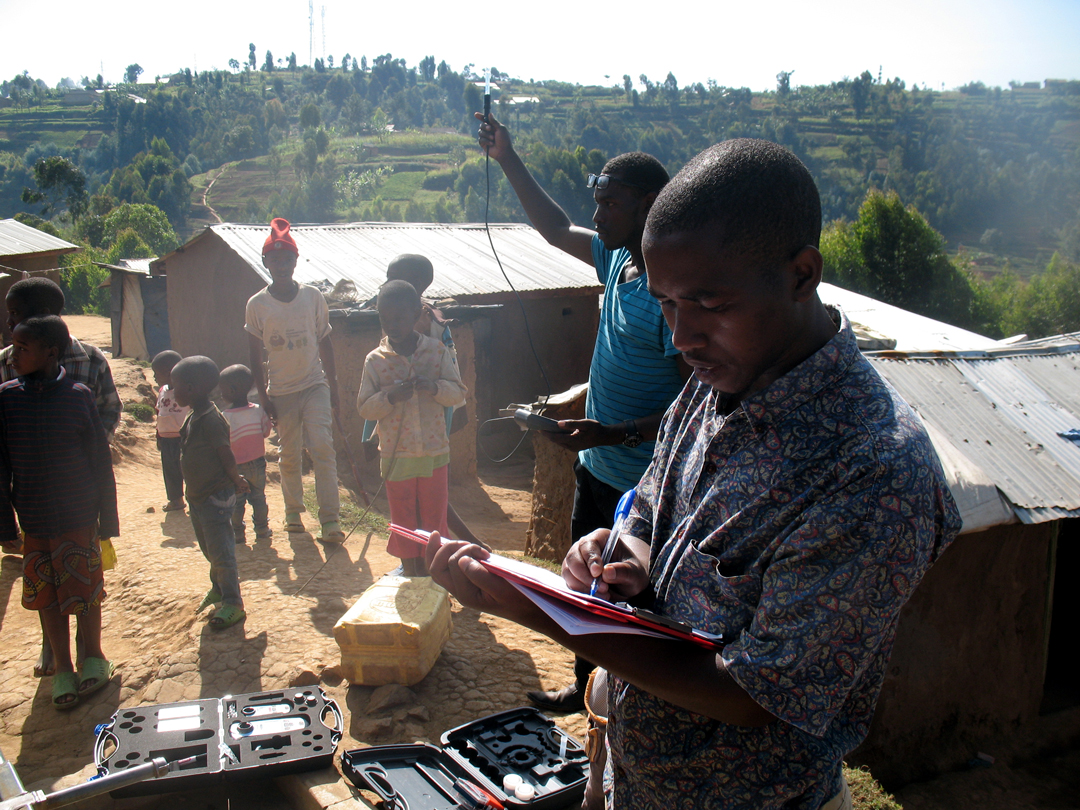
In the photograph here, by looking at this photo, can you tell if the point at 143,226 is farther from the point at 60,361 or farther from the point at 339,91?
the point at 339,91

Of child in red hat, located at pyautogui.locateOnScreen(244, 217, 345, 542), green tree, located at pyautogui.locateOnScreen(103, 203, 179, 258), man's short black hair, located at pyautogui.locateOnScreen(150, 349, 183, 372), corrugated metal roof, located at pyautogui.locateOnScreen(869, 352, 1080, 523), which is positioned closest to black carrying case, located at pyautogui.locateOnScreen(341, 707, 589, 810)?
corrugated metal roof, located at pyautogui.locateOnScreen(869, 352, 1080, 523)

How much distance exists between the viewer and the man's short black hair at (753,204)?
111cm

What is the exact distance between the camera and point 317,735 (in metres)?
2.98

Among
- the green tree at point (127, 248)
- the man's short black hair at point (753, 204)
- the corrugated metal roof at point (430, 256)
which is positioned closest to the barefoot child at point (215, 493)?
the man's short black hair at point (753, 204)

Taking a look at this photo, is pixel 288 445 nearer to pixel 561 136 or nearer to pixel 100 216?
pixel 100 216

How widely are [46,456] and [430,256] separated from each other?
8.54 metres

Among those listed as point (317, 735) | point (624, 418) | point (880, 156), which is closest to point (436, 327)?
point (624, 418)

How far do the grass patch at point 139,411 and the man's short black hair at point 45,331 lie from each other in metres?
7.81

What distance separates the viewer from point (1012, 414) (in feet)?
14.1

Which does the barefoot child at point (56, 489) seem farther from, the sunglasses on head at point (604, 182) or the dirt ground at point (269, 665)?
the sunglasses on head at point (604, 182)

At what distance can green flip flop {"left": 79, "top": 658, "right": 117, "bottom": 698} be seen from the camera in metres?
Answer: 3.81

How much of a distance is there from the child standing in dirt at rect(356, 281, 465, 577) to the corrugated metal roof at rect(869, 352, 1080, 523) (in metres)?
2.56

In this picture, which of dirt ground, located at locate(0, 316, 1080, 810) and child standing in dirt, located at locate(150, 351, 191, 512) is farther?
child standing in dirt, located at locate(150, 351, 191, 512)

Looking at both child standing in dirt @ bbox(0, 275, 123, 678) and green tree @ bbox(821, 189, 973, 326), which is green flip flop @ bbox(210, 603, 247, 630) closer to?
child standing in dirt @ bbox(0, 275, 123, 678)
